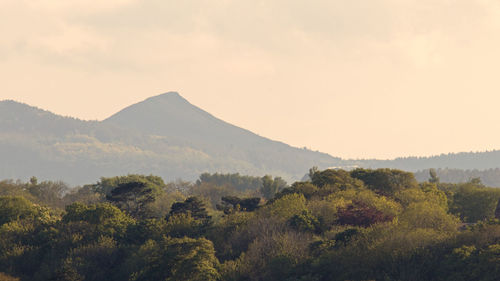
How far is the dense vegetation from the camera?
71188 mm

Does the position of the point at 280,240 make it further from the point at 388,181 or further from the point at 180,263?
the point at 388,181

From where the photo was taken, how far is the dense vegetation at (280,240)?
71188 millimetres

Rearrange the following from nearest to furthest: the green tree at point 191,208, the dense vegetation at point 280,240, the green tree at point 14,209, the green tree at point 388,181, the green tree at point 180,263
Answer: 1. the dense vegetation at point 280,240
2. the green tree at point 180,263
3. the green tree at point 14,209
4. the green tree at point 191,208
5. the green tree at point 388,181

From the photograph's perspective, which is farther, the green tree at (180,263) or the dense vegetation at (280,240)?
the green tree at (180,263)

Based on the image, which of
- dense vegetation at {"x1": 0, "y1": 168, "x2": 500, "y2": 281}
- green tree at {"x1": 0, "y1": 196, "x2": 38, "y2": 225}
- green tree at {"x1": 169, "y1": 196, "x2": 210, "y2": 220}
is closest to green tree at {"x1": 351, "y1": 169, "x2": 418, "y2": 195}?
dense vegetation at {"x1": 0, "y1": 168, "x2": 500, "y2": 281}

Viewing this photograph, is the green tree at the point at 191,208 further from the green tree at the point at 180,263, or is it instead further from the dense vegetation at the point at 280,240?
the green tree at the point at 180,263

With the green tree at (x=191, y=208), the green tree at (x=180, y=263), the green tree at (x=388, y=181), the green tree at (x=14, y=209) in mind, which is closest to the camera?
the green tree at (x=180, y=263)

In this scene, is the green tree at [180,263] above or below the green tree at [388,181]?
below

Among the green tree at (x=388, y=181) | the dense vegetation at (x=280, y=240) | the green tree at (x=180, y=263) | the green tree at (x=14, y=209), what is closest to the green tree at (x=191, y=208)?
the dense vegetation at (x=280, y=240)

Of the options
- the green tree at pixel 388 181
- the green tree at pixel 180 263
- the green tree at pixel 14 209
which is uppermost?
the green tree at pixel 388 181

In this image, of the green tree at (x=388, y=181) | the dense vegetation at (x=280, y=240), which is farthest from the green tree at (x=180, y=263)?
the green tree at (x=388, y=181)

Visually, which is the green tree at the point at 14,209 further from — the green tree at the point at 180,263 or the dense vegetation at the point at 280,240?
the green tree at the point at 180,263

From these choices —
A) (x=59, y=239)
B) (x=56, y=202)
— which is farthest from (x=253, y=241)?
(x=56, y=202)

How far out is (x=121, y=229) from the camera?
319 ft
